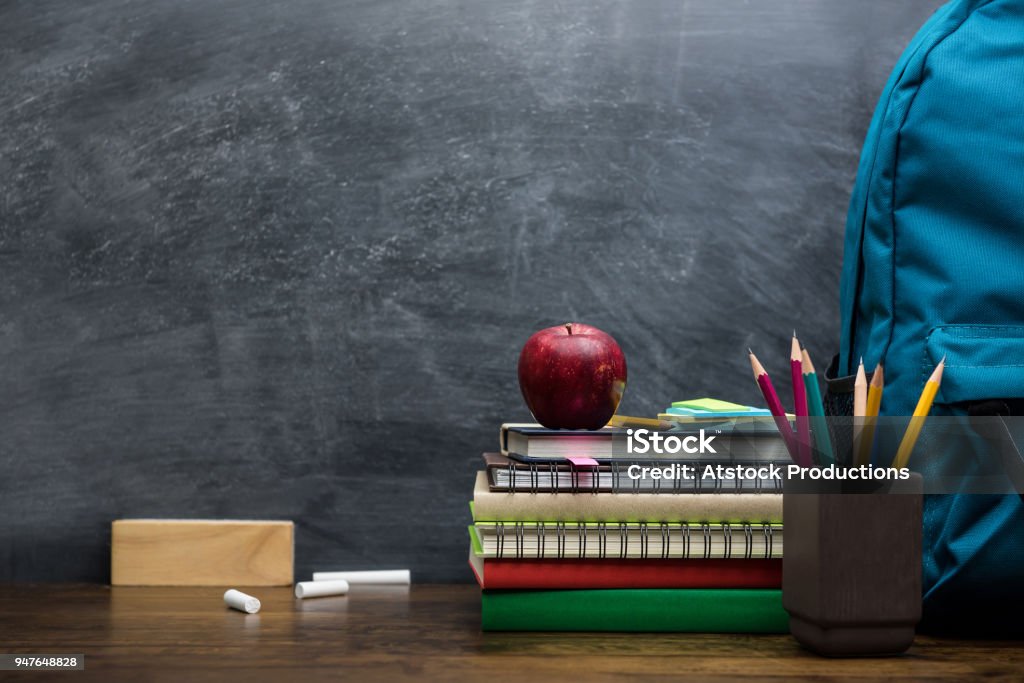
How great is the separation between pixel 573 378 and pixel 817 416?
22 centimetres

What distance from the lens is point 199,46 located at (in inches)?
39.6

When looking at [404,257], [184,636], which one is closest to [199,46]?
[404,257]

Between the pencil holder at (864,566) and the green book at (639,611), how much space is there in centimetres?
8

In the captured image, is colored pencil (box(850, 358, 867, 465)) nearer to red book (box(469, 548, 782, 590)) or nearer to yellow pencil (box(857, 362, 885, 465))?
yellow pencil (box(857, 362, 885, 465))

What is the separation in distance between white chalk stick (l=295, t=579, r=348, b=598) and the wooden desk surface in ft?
0.07

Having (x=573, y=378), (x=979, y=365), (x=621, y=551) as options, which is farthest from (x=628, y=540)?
(x=979, y=365)

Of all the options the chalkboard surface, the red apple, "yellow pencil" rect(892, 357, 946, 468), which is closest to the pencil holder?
"yellow pencil" rect(892, 357, 946, 468)

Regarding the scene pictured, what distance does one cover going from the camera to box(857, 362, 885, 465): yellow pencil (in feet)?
2.23

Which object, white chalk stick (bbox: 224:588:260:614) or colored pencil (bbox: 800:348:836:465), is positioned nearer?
colored pencil (bbox: 800:348:836:465)

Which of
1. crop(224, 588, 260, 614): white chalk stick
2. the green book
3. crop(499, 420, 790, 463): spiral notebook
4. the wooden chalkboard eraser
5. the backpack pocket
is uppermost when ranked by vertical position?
the backpack pocket

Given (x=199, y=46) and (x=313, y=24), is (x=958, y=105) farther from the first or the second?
(x=199, y=46)

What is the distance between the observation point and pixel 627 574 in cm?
75

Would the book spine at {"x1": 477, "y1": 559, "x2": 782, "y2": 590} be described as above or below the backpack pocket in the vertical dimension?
below

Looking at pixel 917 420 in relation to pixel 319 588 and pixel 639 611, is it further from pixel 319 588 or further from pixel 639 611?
pixel 319 588
